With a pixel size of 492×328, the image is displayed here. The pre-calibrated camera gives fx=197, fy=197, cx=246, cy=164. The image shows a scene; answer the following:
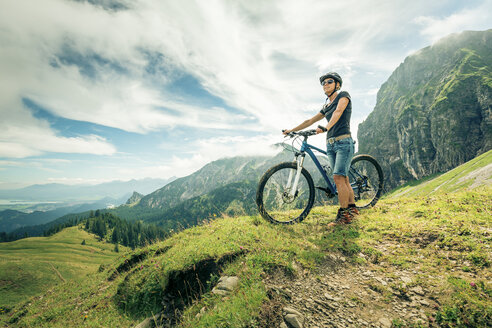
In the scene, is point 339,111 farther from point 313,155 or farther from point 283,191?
point 283,191

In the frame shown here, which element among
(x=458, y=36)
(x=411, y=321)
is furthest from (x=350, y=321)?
(x=458, y=36)

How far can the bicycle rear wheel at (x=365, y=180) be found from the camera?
8391mm

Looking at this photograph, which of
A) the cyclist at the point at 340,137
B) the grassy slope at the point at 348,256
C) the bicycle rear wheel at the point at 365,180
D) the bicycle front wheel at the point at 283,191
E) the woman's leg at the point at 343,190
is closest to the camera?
the grassy slope at the point at 348,256

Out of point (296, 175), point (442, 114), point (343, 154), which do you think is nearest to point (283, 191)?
point (296, 175)

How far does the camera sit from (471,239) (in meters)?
4.49

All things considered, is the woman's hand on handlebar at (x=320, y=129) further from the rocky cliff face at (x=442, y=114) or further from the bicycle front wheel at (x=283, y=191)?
the rocky cliff face at (x=442, y=114)

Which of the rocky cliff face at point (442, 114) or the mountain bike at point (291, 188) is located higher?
the rocky cliff face at point (442, 114)

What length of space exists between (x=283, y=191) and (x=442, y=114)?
657ft

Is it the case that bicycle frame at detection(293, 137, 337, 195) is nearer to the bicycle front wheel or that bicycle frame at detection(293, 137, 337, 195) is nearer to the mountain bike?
the mountain bike

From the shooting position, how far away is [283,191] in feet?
23.4

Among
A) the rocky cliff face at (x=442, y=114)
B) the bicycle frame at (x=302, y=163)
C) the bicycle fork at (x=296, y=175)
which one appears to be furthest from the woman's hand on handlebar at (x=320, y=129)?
the rocky cliff face at (x=442, y=114)

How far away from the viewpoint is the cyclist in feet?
21.5

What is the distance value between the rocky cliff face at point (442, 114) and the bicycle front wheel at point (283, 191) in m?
180

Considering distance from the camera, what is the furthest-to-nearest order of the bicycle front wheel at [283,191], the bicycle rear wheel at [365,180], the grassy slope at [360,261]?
the bicycle rear wheel at [365,180], the bicycle front wheel at [283,191], the grassy slope at [360,261]
